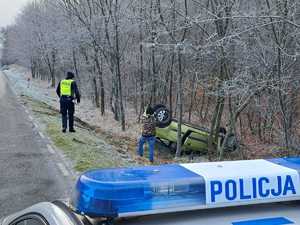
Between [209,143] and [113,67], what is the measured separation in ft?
31.5

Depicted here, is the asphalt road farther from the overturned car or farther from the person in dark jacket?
the overturned car

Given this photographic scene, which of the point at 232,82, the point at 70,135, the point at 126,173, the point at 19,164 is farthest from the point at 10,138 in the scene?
the point at 126,173

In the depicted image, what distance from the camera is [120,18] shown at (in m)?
23.3

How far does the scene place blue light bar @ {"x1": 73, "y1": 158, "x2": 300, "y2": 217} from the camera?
209 centimetres

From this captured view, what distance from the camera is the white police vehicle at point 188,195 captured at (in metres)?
2.10

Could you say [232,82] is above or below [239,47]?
below

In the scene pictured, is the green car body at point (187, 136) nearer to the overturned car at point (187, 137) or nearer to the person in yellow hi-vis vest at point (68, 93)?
the overturned car at point (187, 137)

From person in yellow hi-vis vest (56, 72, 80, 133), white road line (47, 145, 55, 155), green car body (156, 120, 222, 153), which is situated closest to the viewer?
white road line (47, 145, 55, 155)

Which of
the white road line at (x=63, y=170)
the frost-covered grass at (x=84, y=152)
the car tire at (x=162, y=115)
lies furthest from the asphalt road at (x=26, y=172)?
the car tire at (x=162, y=115)

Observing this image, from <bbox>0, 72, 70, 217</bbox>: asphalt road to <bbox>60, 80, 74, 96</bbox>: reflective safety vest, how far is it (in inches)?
59.7

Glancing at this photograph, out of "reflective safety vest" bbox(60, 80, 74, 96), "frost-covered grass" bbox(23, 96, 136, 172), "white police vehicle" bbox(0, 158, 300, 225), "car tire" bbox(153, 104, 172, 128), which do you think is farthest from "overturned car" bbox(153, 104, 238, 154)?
"white police vehicle" bbox(0, 158, 300, 225)

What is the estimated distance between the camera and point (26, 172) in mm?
10758

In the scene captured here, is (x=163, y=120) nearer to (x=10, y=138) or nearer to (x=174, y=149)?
(x=174, y=149)

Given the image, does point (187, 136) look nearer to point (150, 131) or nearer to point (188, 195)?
point (150, 131)
